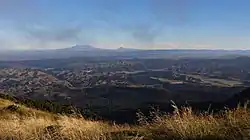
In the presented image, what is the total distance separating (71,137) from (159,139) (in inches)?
58.5

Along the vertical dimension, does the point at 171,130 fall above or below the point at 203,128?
below

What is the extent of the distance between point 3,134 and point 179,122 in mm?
3579

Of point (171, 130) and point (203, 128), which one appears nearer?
point (203, 128)

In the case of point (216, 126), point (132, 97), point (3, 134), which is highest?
point (216, 126)

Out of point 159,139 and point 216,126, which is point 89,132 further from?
point 216,126

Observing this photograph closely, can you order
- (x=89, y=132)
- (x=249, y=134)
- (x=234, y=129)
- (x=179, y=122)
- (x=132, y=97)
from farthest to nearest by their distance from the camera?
(x=132, y=97), (x=89, y=132), (x=179, y=122), (x=234, y=129), (x=249, y=134)

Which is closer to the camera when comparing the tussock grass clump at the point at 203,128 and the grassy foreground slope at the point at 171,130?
the tussock grass clump at the point at 203,128

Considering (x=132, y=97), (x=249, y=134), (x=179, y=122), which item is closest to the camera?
(x=249, y=134)

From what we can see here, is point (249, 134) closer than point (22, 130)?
Yes

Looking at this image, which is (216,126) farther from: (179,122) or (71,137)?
(71,137)

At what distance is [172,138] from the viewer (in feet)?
21.4

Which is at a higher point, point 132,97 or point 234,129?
point 234,129

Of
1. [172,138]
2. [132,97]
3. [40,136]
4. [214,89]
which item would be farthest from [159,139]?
[214,89]

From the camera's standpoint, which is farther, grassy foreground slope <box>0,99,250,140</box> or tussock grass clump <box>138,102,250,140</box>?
grassy foreground slope <box>0,99,250,140</box>
